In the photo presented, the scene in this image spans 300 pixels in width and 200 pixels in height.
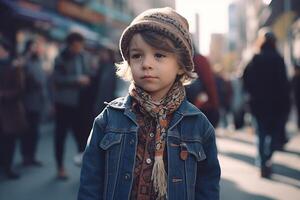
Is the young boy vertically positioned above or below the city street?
above

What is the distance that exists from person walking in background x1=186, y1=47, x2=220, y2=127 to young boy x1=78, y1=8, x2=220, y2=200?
284 centimetres

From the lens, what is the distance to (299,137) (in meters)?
12.4

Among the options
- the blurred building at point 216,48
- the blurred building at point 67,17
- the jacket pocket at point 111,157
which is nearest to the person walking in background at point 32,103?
the blurred building at point 67,17

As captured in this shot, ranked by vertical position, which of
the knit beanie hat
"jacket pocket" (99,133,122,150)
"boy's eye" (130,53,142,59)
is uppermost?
the knit beanie hat

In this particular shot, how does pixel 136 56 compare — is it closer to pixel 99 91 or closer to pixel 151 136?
pixel 151 136

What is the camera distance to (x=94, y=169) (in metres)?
2.53

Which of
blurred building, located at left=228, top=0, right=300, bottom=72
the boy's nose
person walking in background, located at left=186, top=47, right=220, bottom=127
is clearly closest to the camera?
the boy's nose

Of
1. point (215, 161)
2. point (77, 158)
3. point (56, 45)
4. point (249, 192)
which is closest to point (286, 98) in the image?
point (249, 192)

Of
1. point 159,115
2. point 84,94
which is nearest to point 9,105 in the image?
point 84,94

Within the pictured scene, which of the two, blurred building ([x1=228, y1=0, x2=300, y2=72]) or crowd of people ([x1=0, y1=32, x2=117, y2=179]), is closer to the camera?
crowd of people ([x1=0, y1=32, x2=117, y2=179])

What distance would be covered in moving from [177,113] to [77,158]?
5.36 metres

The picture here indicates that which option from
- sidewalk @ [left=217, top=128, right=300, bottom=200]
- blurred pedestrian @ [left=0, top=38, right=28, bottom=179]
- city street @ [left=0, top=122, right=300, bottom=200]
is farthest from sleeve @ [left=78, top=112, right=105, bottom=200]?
blurred pedestrian @ [left=0, top=38, right=28, bottom=179]

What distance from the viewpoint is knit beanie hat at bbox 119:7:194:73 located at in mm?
2508

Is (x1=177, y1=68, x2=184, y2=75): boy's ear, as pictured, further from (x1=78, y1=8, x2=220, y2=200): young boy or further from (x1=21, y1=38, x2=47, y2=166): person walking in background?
(x1=21, y1=38, x2=47, y2=166): person walking in background
